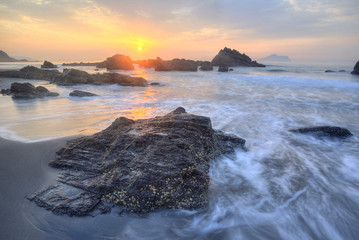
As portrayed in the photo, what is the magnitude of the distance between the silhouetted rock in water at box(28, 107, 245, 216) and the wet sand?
22 cm

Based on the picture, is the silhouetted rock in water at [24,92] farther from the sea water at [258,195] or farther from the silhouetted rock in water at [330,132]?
the silhouetted rock in water at [330,132]

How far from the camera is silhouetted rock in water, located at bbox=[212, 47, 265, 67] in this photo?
75.6 meters

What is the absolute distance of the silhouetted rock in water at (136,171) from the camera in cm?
285

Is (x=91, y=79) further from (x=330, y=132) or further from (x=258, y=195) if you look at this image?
(x=258, y=195)

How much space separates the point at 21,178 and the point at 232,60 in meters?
80.6

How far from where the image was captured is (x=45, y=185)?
3.18 meters

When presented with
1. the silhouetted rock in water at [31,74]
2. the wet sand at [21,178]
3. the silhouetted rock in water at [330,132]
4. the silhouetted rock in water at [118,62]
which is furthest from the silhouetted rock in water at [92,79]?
the silhouetted rock in water at [118,62]

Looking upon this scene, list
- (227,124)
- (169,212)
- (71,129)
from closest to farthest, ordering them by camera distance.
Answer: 1. (169,212)
2. (71,129)
3. (227,124)

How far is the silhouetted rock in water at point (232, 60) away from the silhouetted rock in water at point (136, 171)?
251 ft

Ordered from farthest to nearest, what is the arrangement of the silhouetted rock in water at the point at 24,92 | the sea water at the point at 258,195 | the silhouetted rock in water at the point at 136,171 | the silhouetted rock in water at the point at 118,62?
the silhouetted rock in water at the point at 118,62
the silhouetted rock in water at the point at 24,92
the silhouetted rock in water at the point at 136,171
the sea water at the point at 258,195

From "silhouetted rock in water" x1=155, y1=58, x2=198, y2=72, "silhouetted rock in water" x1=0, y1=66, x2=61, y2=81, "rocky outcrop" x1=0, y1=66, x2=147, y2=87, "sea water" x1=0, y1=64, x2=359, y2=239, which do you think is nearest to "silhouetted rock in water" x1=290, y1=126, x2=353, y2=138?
"sea water" x1=0, y1=64, x2=359, y2=239

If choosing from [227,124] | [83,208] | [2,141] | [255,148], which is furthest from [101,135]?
[227,124]

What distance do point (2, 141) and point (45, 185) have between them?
2.75 m

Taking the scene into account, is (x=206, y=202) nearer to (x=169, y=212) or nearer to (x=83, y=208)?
(x=169, y=212)
